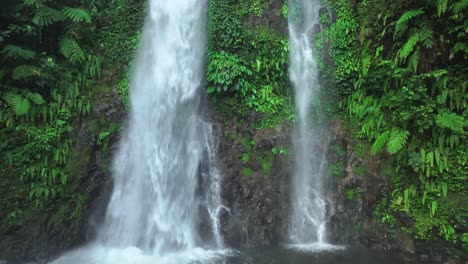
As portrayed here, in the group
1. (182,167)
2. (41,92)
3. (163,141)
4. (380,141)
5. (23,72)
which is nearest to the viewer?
(380,141)

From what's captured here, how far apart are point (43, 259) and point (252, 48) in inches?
261

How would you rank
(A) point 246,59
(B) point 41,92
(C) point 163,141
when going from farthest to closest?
(A) point 246,59 → (C) point 163,141 → (B) point 41,92

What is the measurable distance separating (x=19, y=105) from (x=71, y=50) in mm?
1729

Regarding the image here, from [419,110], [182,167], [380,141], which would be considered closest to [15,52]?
[182,167]

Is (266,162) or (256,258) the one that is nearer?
(256,258)

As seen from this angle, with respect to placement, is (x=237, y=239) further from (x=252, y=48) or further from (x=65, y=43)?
(x=65, y=43)

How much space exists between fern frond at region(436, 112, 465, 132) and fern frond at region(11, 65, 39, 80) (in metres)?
8.17

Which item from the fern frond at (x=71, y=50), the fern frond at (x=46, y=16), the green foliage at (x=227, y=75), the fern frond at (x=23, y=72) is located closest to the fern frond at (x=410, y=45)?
the green foliage at (x=227, y=75)

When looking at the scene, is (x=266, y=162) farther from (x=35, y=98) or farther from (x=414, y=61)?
(x=35, y=98)

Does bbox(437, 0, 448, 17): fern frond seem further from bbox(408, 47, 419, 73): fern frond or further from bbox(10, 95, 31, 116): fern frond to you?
bbox(10, 95, 31, 116): fern frond

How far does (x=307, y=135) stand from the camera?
7.89 m

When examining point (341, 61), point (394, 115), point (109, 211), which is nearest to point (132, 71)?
point (109, 211)

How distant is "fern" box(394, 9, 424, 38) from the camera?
6452 mm

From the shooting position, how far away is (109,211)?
708cm
